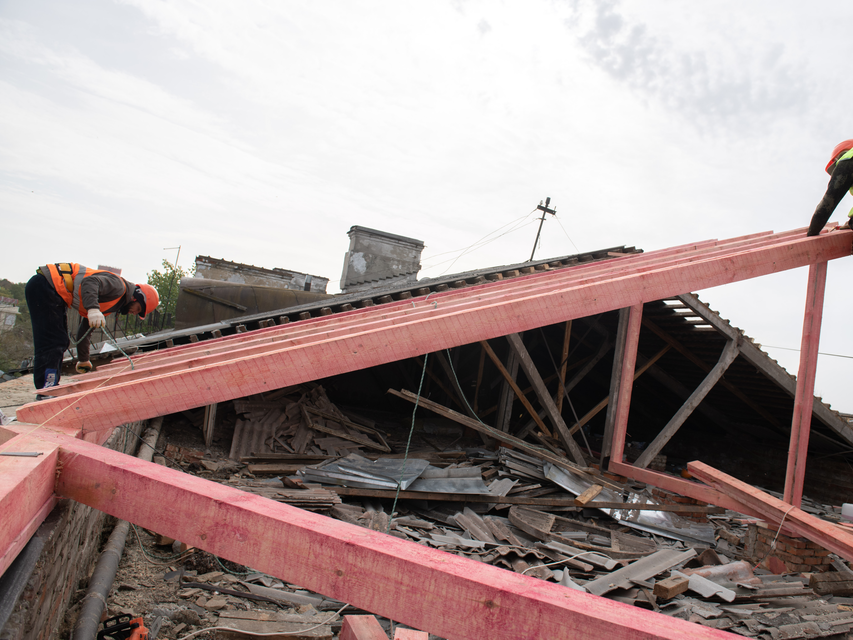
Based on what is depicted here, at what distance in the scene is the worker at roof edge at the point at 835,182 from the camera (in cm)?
371

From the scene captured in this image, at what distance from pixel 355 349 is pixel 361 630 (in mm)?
1359

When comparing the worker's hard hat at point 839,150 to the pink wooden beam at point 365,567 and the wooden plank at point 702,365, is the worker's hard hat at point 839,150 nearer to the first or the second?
the pink wooden beam at point 365,567

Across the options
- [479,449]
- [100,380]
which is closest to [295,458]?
[479,449]

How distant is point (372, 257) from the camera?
1380 centimetres

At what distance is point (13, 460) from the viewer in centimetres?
160

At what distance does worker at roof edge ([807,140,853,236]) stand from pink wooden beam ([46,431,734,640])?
3.81 metres

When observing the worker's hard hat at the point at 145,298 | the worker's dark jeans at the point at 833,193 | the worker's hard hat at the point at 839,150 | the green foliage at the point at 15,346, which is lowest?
the green foliage at the point at 15,346

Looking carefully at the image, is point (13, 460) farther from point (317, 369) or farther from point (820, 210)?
point (820, 210)

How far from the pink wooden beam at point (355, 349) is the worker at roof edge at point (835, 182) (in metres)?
1.09

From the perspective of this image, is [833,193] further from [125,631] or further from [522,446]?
Result: [125,631]

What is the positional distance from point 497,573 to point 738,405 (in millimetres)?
11075

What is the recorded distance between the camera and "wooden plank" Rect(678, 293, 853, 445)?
780cm

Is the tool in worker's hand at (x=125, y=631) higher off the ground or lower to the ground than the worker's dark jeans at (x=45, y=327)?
lower

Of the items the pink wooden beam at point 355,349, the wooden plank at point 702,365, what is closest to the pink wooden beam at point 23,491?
the pink wooden beam at point 355,349
